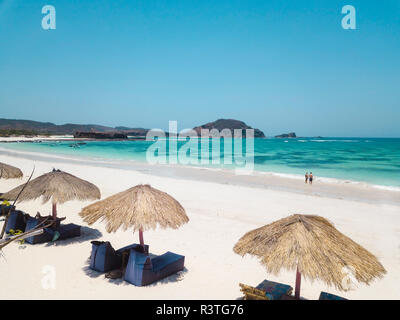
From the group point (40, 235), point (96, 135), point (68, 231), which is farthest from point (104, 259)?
point (96, 135)

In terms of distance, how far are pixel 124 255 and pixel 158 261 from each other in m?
0.77

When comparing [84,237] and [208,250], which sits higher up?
[84,237]

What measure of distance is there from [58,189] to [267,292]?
554 centimetres

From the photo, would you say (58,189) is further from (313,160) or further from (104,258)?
(313,160)

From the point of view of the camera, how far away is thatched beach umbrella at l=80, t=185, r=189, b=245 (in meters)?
5.41

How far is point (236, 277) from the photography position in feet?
19.9

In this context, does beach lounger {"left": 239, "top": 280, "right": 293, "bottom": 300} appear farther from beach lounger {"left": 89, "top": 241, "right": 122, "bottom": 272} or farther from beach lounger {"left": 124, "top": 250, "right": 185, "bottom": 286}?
beach lounger {"left": 89, "top": 241, "right": 122, "bottom": 272}

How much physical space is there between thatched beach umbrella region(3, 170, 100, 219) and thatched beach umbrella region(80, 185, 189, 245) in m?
1.33

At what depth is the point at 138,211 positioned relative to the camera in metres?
5.52

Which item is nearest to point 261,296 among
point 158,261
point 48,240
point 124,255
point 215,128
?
point 158,261

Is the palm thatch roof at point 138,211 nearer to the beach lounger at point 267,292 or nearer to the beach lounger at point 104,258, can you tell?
the beach lounger at point 104,258

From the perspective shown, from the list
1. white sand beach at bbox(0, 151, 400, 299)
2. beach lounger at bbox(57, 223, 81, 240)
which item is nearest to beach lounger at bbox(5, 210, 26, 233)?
white sand beach at bbox(0, 151, 400, 299)

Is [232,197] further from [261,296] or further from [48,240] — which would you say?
[261,296]

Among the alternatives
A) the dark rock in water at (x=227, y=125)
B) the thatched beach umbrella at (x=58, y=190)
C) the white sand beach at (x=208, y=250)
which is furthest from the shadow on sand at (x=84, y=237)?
the dark rock in water at (x=227, y=125)
